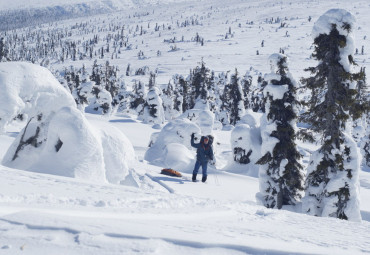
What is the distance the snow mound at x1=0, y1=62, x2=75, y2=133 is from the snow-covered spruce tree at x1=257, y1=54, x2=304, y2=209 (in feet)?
25.6

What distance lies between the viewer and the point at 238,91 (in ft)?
161

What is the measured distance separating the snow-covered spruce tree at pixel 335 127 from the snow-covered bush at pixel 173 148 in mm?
8305

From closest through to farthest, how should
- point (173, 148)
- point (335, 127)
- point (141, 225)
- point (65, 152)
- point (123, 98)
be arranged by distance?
point (141, 225) < point (65, 152) < point (335, 127) < point (173, 148) < point (123, 98)

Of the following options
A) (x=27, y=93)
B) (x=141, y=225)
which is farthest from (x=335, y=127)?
(x=27, y=93)

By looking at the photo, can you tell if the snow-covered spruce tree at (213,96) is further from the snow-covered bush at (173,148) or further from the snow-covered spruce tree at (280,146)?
the snow-covered spruce tree at (280,146)

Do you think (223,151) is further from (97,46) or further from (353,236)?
(97,46)

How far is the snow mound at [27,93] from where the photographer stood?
324 inches

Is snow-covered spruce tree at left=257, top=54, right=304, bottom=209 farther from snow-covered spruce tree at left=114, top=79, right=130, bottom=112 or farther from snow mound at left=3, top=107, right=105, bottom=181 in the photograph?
snow-covered spruce tree at left=114, top=79, right=130, bottom=112

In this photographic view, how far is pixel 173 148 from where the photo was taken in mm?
20641

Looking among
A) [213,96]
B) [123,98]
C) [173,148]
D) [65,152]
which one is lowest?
[173,148]

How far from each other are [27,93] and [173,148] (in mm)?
12553

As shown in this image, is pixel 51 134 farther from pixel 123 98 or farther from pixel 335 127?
pixel 123 98

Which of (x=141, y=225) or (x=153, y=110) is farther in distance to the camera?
(x=153, y=110)

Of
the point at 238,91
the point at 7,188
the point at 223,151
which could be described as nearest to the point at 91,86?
the point at 238,91
